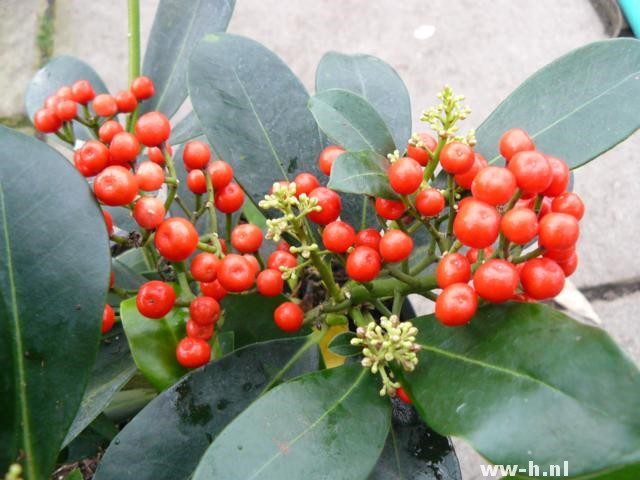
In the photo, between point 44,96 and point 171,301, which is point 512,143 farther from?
point 44,96

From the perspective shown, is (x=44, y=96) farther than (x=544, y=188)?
Yes

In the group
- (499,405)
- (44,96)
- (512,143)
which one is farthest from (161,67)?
(499,405)

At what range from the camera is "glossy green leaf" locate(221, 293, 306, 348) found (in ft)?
2.08

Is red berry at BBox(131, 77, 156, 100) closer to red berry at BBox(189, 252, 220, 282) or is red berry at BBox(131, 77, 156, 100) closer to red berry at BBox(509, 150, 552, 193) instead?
red berry at BBox(189, 252, 220, 282)

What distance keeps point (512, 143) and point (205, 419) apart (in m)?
0.35

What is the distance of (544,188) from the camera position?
44cm

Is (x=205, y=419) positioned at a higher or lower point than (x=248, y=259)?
lower


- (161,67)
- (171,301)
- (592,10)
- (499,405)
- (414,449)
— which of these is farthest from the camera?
(592,10)

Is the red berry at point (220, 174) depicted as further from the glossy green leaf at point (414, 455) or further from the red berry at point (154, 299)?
the glossy green leaf at point (414, 455)

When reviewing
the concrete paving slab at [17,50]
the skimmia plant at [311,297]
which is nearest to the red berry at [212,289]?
the skimmia plant at [311,297]

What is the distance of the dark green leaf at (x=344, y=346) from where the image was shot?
0.55 m

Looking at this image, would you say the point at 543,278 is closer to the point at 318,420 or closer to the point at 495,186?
the point at 495,186

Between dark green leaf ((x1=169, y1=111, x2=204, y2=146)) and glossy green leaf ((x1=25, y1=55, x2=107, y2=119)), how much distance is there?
131 mm

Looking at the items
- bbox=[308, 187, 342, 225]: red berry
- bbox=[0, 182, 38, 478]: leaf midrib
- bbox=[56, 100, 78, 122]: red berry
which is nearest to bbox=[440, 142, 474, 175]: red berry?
bbox=[308, 187, 342, 225]: red berry
